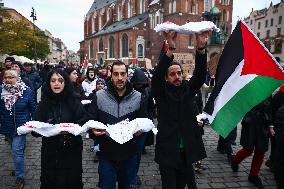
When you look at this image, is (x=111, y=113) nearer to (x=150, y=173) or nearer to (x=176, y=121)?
(x=176, y=121)

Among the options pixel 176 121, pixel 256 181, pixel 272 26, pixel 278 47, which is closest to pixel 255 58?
pixel 176 121

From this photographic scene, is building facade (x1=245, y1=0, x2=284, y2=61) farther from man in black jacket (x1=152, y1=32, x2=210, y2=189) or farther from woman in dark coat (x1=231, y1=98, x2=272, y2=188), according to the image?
man in black jacket (x1=152, y1=32, x2=210, y2=189)

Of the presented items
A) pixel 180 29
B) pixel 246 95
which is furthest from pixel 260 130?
pixel 180 29

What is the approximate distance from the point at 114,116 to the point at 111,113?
5cm

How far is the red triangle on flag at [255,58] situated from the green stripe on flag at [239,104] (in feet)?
0.63

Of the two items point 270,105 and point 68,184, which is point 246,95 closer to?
point 270,105

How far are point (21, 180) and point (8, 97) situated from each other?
56.6 inches

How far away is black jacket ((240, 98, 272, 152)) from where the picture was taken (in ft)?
16.4

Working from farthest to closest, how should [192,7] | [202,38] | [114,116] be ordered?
[192,7], [114,116], [202,38]

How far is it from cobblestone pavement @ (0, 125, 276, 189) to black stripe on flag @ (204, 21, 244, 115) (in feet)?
6.30

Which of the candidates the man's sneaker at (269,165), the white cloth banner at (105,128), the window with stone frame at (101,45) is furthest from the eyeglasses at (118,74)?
the window with stone frame at (101,45)

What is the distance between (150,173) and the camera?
223 inches

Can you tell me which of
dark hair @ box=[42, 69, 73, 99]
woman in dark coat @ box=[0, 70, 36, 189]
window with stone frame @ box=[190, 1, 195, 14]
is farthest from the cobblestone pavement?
window with stone frame @ box=[190, 1, 195, 14]

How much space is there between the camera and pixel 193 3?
4475cm
